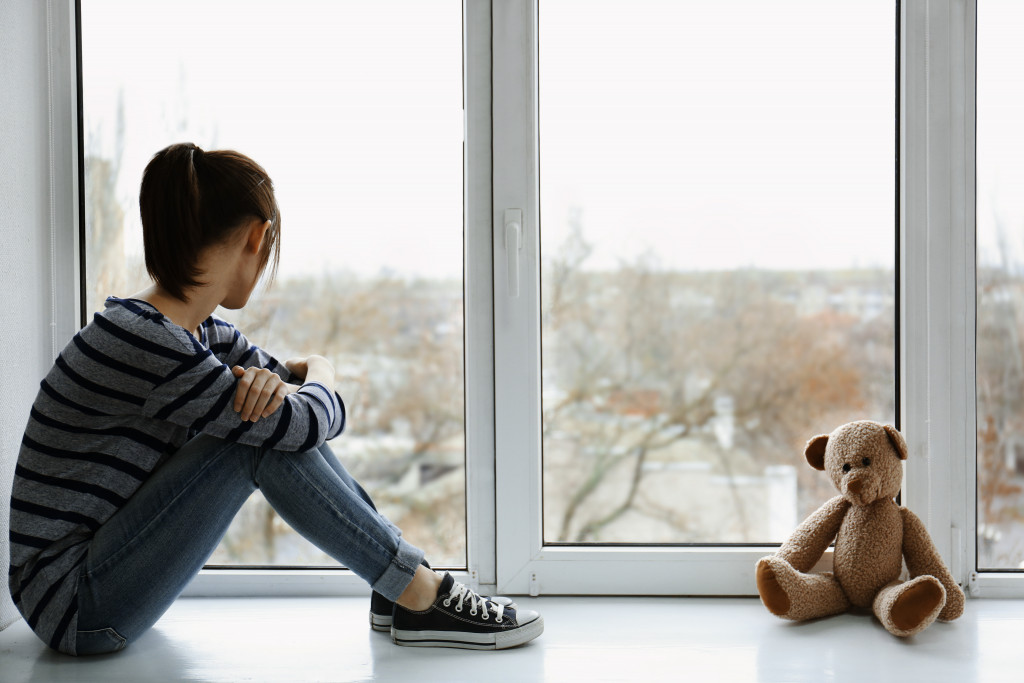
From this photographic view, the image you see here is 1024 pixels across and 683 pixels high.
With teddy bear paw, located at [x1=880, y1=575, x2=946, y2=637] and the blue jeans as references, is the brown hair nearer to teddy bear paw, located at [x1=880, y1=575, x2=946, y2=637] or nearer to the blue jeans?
the blue jeans

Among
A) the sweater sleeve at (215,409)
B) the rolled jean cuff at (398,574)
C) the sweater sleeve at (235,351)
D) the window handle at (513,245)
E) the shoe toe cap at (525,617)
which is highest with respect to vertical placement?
the window handle at (513,245)

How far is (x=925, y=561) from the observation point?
1.20 meters

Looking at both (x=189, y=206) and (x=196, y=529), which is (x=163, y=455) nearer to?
(x=196, y=529)

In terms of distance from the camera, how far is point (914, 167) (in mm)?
1310

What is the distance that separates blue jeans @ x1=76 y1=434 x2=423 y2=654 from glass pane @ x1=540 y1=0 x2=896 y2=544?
1.47ft

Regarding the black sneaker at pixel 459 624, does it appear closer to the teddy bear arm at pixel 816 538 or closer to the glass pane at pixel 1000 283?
the teddy bear arm at pixel 816 538

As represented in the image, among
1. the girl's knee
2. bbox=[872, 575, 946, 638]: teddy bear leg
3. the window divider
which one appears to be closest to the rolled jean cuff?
the girl's knee

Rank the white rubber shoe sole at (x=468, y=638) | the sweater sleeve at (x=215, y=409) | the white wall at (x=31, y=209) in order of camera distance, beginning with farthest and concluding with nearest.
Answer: the white wall at (x=31, y=209) < the white rubber shoe sole at (x=468, y=638) < the sweater sleeve at (x=215, y=409)

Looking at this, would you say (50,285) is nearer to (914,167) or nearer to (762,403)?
(762,403)

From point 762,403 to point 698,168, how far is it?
1.39 feet

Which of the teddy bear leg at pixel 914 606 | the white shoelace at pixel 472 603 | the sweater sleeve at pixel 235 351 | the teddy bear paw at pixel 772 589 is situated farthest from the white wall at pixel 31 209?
the teddy bear leg at pixel 914 606

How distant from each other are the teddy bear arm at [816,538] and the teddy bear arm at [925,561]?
0.09 metres

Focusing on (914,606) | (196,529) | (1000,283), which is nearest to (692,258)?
(1000,283)

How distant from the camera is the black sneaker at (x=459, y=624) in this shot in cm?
114
